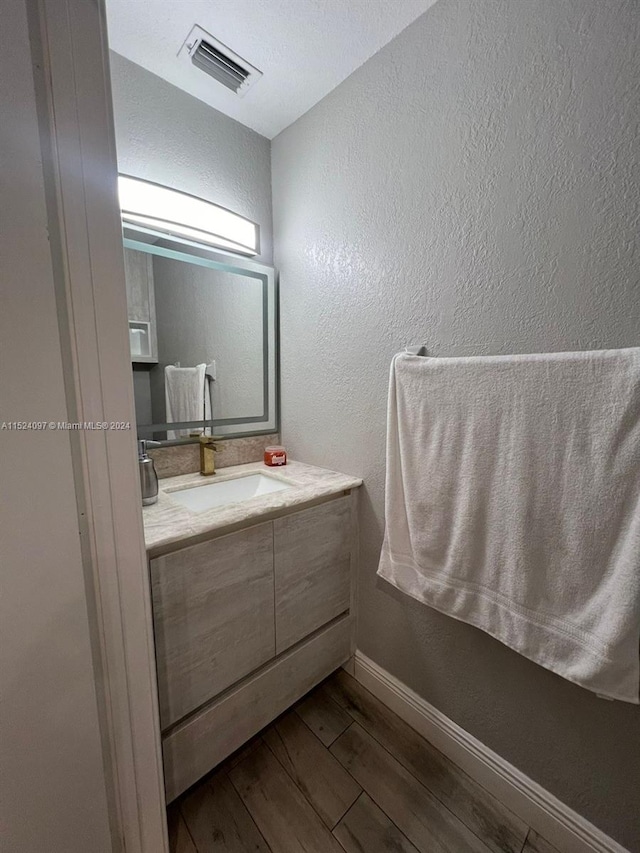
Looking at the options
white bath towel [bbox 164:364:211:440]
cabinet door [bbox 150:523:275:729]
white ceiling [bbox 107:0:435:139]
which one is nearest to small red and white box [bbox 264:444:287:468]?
white bath towel [bbox 164:364:211:440]

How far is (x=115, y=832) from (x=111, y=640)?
42 centimetres

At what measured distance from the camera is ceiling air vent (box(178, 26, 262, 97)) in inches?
40.7

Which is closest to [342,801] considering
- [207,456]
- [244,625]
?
[244,625]

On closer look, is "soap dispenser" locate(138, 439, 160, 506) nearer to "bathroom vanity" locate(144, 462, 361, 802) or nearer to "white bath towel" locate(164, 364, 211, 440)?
"bathroom vanity" locate(144, 462, 361, 802)

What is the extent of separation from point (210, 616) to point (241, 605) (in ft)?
0.31

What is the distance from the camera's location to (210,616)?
2.94 ft

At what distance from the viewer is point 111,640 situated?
62 cm

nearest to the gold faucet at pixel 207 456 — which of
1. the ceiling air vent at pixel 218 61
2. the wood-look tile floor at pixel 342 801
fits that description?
the wood-look tile floor at pixel 342 801

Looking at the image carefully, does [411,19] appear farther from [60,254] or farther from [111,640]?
[111,640]

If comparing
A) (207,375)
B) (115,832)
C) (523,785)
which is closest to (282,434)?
(207,375)

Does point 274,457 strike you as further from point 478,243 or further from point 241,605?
point 478,243

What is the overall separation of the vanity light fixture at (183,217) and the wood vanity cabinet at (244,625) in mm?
1123

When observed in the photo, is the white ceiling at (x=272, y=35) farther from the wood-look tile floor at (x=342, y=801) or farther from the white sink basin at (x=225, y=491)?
the wood-look tile floor at (x=342, y=801)

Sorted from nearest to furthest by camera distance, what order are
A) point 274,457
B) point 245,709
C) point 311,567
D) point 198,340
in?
point 245,709 < point 311,567 < point 198,340 < point 274,457
